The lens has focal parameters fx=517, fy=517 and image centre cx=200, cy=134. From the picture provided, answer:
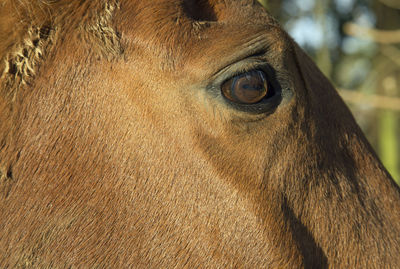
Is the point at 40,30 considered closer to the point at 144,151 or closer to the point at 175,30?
the point at 175,30

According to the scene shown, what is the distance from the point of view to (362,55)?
34.4ft

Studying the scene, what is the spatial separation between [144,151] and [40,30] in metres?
0.66

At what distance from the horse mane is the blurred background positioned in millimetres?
5627

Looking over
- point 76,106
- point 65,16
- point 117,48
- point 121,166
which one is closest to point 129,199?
point 121,166

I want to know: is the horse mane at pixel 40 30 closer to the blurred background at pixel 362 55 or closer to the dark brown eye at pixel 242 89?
the dark brown eye at pixel 242 89

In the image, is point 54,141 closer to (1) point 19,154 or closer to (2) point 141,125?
(1) point 19,154

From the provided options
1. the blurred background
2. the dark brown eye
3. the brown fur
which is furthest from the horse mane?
the blurred background

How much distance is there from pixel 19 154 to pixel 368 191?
152cm

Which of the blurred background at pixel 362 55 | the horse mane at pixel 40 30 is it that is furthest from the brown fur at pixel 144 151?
the blurred background at pixel 362 55

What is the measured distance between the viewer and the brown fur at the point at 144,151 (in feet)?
6.64

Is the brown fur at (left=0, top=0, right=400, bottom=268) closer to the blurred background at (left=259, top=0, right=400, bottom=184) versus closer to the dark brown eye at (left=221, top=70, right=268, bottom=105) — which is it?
the dark brown eye at (left=221, top=70, right=268, bottom=105)

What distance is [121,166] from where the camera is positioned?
2.06m

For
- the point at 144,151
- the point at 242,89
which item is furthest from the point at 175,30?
the point at 144,151

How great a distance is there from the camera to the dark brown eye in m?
2.11
